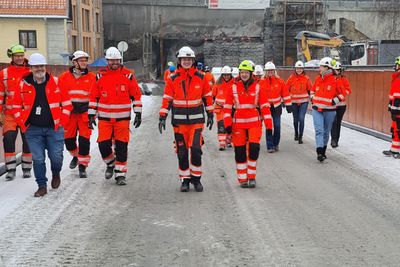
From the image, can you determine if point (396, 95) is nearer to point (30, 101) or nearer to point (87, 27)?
point (30, 101)

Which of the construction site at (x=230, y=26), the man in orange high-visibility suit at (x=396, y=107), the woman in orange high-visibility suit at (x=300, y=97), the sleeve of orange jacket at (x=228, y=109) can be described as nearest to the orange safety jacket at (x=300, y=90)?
the woman in orange high-visibility suit at (x=300, y=97)

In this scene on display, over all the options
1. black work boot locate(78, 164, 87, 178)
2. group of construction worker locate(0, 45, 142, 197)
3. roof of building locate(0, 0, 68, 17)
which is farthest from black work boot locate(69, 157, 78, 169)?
roof of building locate(0, 0, 68, 17)

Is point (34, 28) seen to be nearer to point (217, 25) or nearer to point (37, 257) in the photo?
point (217, 25)

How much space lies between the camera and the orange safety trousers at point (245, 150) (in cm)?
857

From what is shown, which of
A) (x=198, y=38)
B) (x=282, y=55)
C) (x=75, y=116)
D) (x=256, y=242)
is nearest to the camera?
(x=256, y=242)

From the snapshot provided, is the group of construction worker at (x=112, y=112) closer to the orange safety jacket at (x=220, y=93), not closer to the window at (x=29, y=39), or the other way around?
the orange safety jacket at (x=220, y=93)

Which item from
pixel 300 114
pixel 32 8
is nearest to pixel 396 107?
pixel 300 114

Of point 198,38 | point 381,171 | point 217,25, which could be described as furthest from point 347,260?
point 217,25

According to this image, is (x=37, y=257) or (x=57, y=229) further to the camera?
(x=57, y=229)

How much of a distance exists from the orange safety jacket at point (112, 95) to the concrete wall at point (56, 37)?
31.7 metres

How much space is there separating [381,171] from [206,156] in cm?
349

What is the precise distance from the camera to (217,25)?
55375 millimetres

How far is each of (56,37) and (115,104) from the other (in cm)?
3258

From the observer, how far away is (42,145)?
26.2 feet
